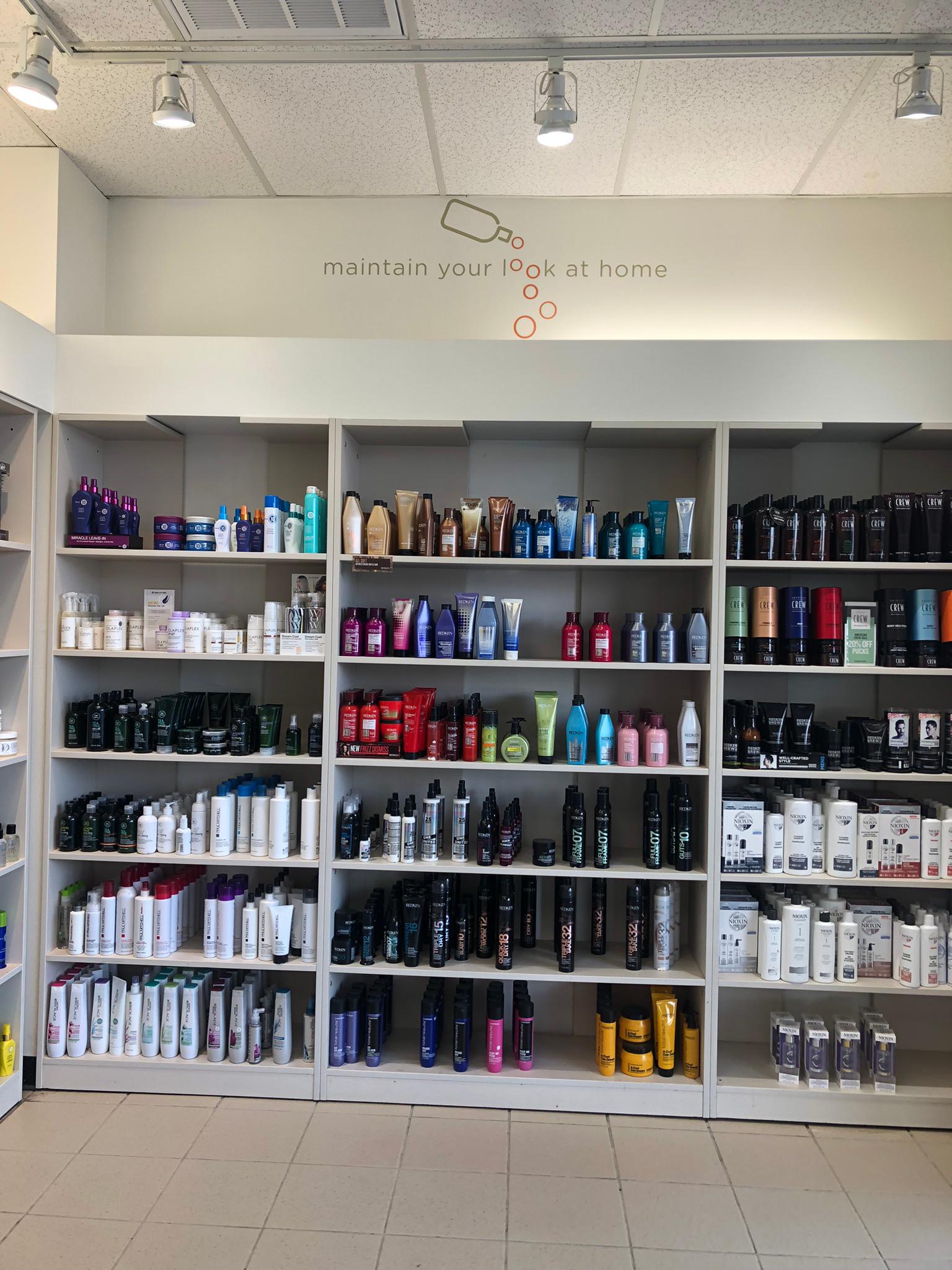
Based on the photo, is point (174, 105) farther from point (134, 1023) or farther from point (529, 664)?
point (134, 1023)

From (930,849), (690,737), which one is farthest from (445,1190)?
(930,849)

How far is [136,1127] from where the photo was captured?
9.75ft

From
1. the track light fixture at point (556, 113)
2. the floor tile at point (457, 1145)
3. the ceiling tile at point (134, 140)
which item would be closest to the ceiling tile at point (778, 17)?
the track light fixture at point (556, 113)

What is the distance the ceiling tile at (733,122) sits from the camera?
2.79 meters

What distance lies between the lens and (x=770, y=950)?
3123 millimetres

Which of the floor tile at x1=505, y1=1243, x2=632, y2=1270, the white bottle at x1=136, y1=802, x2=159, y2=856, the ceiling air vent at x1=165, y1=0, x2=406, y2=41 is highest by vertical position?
the ceiling air vent at x1=165, y1=0, x2=406, y2=41

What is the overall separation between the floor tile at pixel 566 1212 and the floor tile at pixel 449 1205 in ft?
0.16

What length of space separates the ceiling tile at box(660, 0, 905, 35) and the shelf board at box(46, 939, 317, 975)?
341cm

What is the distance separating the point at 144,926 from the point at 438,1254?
157 centimetres

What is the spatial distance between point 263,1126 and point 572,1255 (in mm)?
1181

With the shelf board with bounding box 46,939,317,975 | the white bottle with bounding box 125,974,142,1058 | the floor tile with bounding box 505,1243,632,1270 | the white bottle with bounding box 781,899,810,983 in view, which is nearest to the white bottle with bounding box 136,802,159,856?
the shelf board with bounding box 46,939,317,975

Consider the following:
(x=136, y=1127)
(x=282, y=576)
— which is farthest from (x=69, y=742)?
(x=136, y=1127)

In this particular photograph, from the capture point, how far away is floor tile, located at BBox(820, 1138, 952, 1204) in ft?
8.98

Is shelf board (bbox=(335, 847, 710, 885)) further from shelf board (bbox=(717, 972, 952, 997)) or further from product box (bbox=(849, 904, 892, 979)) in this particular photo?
product box (bbox=(849, 904, 892, 979))
